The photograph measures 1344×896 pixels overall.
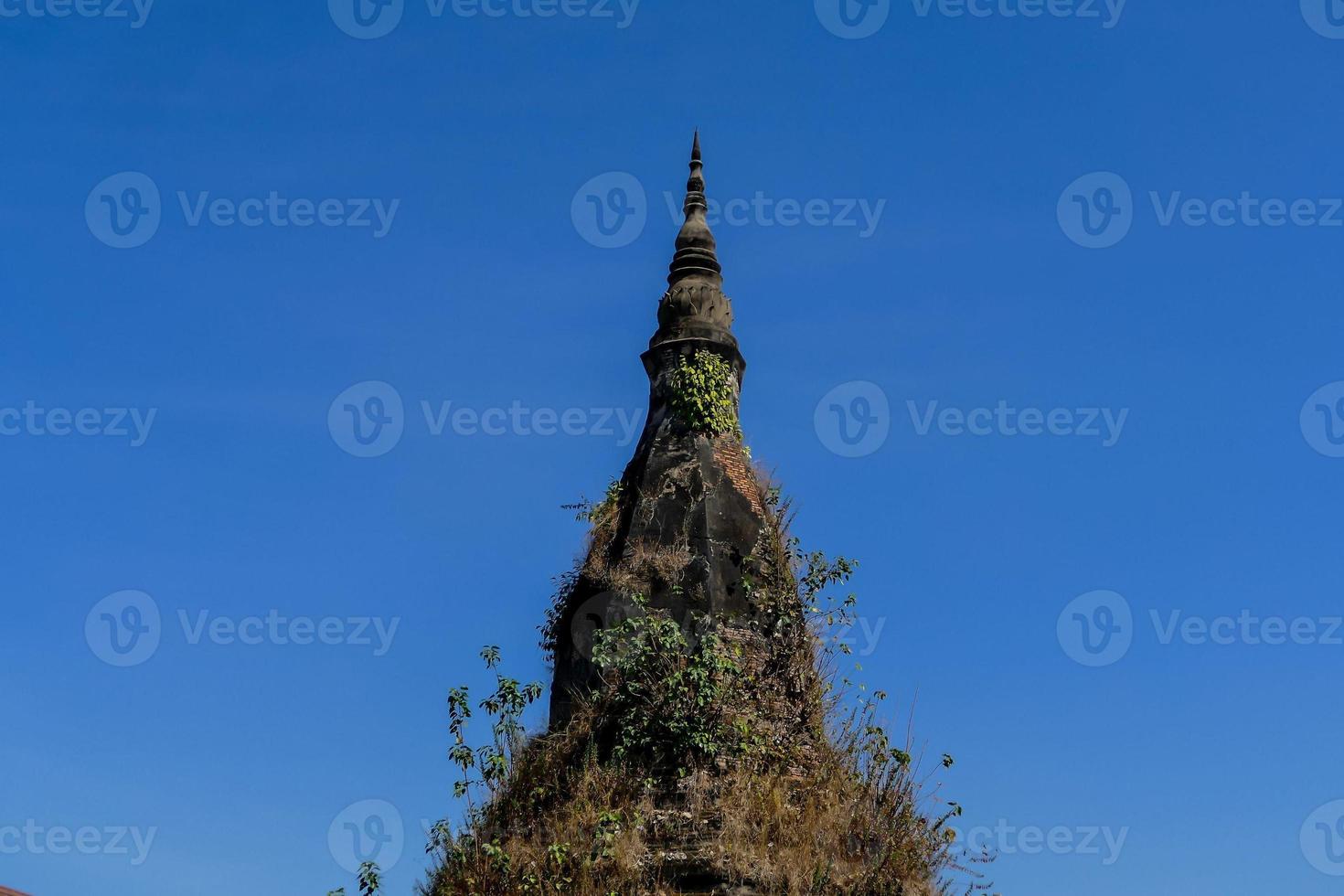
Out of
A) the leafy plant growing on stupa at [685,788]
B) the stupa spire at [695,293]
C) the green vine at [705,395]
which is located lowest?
the leafy plant growing on stupa at [685,788]

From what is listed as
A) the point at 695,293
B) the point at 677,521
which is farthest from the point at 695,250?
the point at 677,521

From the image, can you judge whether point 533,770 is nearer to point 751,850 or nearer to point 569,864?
point 569,864

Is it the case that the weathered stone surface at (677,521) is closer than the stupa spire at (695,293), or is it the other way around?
the weathered stone surface at (677,521)

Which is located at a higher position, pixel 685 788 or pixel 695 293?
pixel 695 293

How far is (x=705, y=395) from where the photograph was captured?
583 inches

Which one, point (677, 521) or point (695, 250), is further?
point (695, 250)

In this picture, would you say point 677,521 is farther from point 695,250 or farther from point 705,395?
point 695,250

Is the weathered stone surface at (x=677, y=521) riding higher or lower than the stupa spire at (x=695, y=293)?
lower

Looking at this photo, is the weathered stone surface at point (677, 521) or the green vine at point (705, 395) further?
the green vine at point (705, 395)

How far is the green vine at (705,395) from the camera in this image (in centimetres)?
1477

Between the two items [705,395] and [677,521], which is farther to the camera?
[705,395]

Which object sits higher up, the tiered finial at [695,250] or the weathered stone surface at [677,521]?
the tiered finial at [695,250]

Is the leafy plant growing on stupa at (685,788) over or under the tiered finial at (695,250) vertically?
under

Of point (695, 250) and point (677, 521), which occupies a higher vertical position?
point (695, 250)
